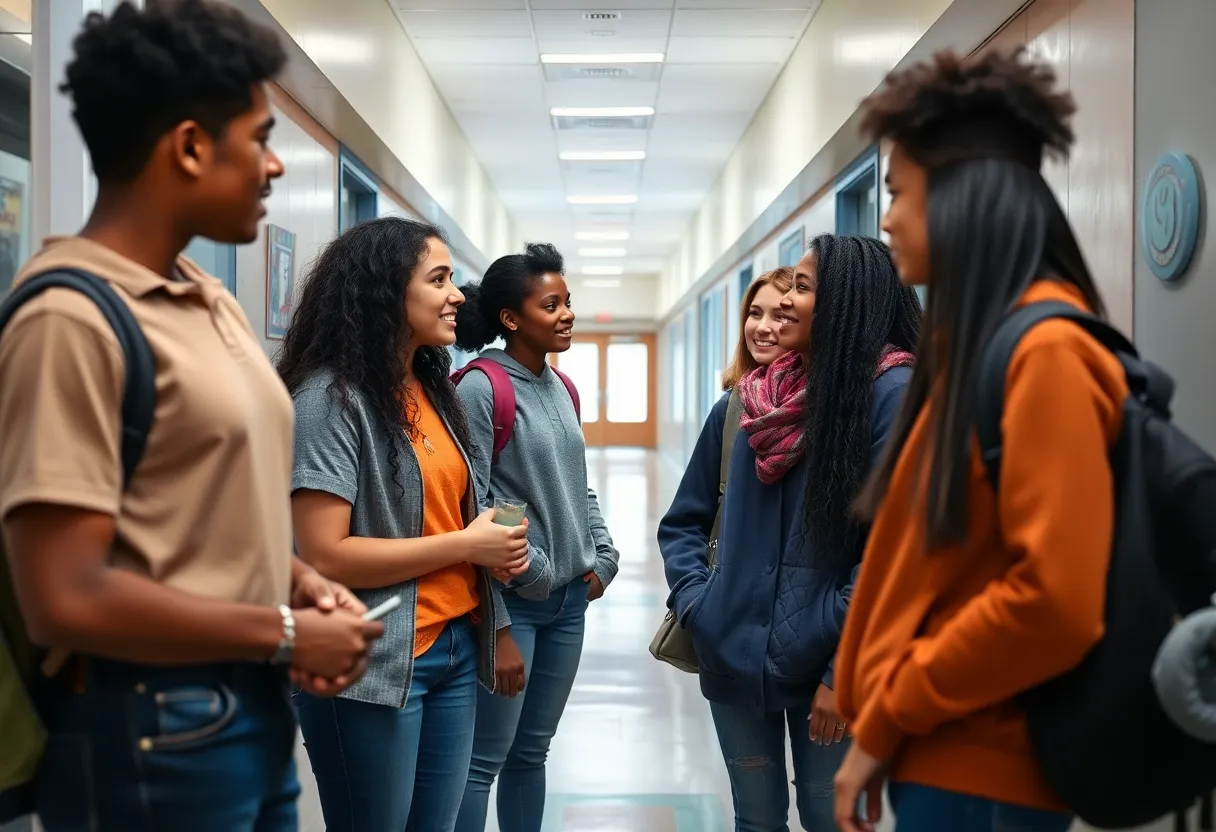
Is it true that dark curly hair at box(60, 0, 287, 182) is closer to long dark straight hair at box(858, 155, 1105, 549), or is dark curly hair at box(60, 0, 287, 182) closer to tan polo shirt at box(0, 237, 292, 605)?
tan polo shirt at box(0, 237, 292, 605)

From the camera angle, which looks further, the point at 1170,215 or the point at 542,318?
the point at 542,318

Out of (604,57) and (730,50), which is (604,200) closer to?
(604,57)

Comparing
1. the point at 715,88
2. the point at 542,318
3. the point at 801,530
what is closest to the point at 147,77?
the point at 801,530

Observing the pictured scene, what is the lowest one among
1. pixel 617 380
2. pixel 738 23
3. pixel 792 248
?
pixel 617 380

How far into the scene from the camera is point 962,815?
51.8 inches

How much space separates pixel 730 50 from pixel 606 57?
2.95 ft

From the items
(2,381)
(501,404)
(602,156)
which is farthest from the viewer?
(602,156)

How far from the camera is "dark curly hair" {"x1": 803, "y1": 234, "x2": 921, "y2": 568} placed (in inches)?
85.7

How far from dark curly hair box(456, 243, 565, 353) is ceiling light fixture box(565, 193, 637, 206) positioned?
11.1 meters

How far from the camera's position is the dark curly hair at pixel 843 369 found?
2176 millimetres

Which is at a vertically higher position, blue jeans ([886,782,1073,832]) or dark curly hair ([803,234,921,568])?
dark curly hair ([803,234,921,568])

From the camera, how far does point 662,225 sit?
55.9ft

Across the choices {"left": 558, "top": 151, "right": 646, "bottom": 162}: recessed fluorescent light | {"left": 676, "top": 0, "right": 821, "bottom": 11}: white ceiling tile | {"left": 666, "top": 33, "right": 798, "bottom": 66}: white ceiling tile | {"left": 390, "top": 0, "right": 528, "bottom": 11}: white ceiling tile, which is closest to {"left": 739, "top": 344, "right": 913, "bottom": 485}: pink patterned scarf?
{"left": 676, "top": 0, "right": 821, "bottom": 11}: white ceiling tile

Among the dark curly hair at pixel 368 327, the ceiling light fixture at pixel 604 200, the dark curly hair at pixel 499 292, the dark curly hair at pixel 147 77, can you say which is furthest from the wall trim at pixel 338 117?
the ceiling light fixture at pixel 604 200
